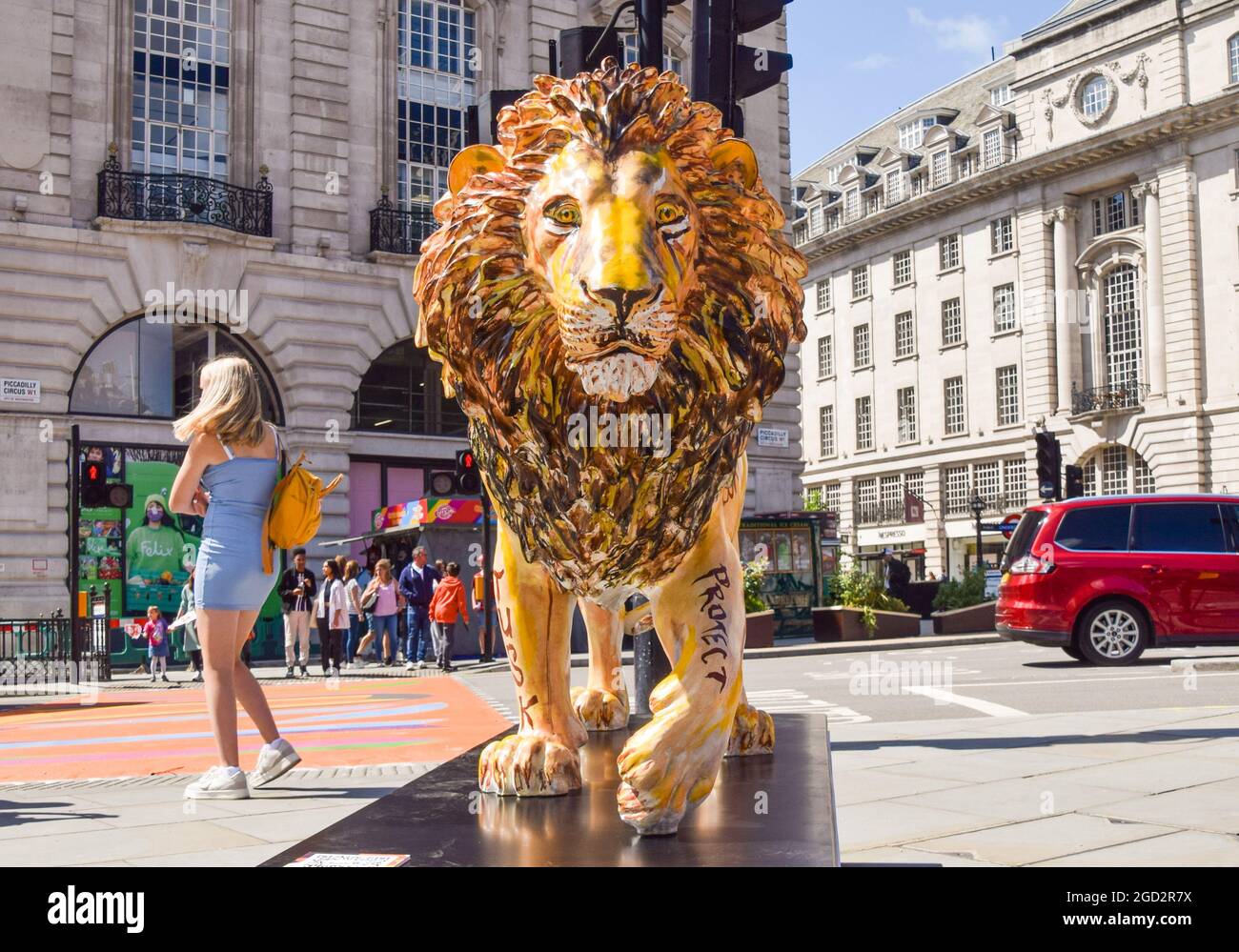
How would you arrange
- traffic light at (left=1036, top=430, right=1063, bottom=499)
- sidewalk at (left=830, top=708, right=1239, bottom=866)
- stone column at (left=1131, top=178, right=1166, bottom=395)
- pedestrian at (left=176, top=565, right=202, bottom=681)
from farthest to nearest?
stone column at (left=1131, top=178, right=1166, bottom=395)
traffic light at (left=1036, top=430, right=1063, bottom=499)
pedestrian at (left=176, top=565, right=202, bottom=681)
sidewalk at (left=830, top=708, right=1239, bottom=866)

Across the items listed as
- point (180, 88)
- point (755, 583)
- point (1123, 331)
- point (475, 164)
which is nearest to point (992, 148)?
point (1123, 331)

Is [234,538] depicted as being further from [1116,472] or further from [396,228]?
[1116,472]

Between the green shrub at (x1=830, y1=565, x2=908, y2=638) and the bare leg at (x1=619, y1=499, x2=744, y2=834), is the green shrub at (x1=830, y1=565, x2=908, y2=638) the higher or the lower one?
the lower one

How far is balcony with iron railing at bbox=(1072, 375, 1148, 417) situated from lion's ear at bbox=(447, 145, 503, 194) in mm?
46602

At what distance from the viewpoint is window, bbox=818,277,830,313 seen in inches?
2438

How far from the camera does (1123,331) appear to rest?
154 feet

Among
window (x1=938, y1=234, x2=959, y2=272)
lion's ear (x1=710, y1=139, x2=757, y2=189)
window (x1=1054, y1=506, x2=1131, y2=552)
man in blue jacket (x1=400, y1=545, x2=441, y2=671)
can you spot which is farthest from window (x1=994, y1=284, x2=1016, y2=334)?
lion's ear (x1=710, y1=139, x2=757, y2=189)

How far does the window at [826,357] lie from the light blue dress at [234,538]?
57.6 metres

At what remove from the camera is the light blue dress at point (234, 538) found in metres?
5.49

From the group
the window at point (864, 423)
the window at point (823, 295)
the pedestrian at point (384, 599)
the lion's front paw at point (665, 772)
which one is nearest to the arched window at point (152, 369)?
the pedestrian at point (384, 599)

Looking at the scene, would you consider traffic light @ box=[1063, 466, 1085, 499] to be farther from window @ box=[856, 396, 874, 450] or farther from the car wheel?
window @ box=[856, 396, 874, 450]

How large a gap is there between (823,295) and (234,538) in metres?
59.2

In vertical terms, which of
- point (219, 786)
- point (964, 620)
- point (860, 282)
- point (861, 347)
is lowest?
point (964, 620)
